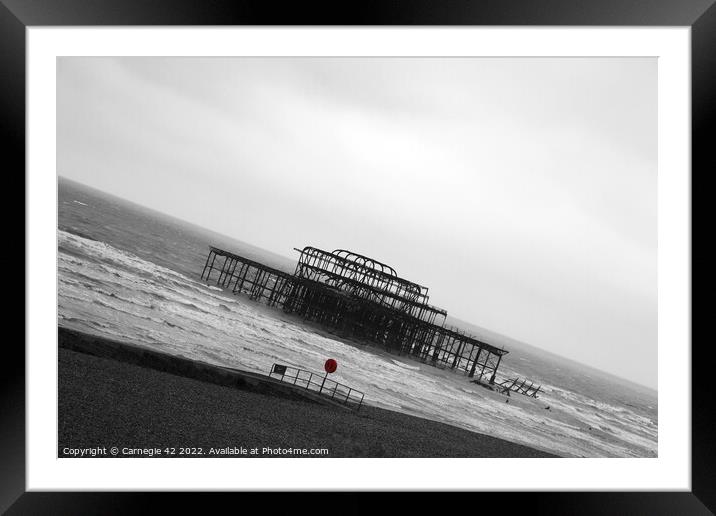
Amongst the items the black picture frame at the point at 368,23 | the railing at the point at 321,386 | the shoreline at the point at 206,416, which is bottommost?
the shoreline at the point at 206,416

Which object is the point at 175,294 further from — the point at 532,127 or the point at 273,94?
the point at 532,127

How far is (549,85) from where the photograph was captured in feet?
17.4

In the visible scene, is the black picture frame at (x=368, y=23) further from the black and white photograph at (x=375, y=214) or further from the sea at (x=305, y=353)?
the sea at (x=305, y=353)

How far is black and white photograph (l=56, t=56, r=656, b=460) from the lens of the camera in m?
5.14

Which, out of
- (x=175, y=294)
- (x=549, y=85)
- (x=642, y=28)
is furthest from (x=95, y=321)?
(x=642, y=28)

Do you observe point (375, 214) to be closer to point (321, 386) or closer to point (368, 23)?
point (321, 386)

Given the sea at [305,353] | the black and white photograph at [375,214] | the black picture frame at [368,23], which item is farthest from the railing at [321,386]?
the black picture frame at [368,23]

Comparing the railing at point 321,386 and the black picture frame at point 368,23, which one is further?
the railing at point 321,386

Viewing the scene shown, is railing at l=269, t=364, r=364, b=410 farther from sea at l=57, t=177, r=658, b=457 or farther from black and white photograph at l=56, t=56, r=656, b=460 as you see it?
sea at l=57, t=177, r=658, b=457

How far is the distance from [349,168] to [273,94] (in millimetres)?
1238

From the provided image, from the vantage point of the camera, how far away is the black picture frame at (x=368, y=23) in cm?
380

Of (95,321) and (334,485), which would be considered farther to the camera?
(95,321)

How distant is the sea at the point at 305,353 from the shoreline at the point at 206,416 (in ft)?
0.95

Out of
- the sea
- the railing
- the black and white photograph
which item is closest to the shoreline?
the black and white photograph
